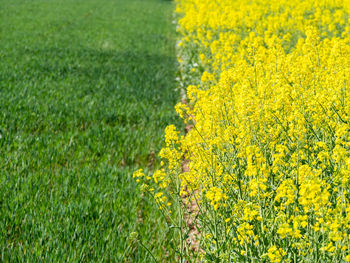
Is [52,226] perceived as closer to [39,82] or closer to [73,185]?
[73,185]

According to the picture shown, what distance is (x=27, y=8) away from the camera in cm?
2417

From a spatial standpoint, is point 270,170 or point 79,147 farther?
point 79,147

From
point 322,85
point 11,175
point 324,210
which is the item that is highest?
point 322,85

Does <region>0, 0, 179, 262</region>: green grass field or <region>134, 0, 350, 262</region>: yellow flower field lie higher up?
<region>134, 0, 350, 262</region>: yellow flower field

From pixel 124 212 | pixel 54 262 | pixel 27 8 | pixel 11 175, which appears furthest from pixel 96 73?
pixel 27 8

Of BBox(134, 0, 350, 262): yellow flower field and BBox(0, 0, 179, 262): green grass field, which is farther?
BBox(0, 0, 179, 262): green grass field

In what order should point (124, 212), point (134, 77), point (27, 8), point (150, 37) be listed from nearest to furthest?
point (124, 212) < point (134, 77) < point (150, 37) < point (27, 8)

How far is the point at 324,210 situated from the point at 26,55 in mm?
10385

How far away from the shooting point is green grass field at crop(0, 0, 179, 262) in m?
3.33

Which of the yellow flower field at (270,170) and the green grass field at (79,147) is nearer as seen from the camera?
the yellow flower field at (270,170)

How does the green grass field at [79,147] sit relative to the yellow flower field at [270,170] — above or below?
below

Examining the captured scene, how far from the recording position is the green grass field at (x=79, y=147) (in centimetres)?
333

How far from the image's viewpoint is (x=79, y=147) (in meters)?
5.34

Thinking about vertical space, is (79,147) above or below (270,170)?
below
